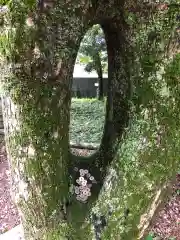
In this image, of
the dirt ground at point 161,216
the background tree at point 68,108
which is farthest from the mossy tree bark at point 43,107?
the dirt ground at point 161,216

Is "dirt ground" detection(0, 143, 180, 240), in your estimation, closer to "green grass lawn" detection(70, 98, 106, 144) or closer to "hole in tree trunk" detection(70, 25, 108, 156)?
"hole in tree trunk" detection(70, 25, 108, 156)

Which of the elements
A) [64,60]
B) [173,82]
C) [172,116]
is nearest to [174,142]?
[172,116]

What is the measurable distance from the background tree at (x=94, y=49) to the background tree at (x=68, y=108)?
5.04 meters

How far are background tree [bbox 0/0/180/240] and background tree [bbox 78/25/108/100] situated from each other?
504 centimetres

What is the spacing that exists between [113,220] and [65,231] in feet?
0.99

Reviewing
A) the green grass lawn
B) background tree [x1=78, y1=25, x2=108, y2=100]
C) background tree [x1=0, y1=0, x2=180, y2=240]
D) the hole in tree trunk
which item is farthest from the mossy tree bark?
background tree [x1=78, y1=25, x2=108, y2=100]

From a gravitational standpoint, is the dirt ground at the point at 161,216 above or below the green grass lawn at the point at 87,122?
below

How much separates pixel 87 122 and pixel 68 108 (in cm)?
531

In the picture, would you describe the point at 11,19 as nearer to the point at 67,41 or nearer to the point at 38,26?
the point at 38,26

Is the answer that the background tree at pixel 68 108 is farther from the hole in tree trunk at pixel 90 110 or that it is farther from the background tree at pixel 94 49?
the background tree at pixel 94 49

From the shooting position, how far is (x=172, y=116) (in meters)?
1.78

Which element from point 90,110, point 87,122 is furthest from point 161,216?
point 90,110

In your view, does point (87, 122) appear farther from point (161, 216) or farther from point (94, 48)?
point (161, 216)

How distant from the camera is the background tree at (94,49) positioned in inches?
281
